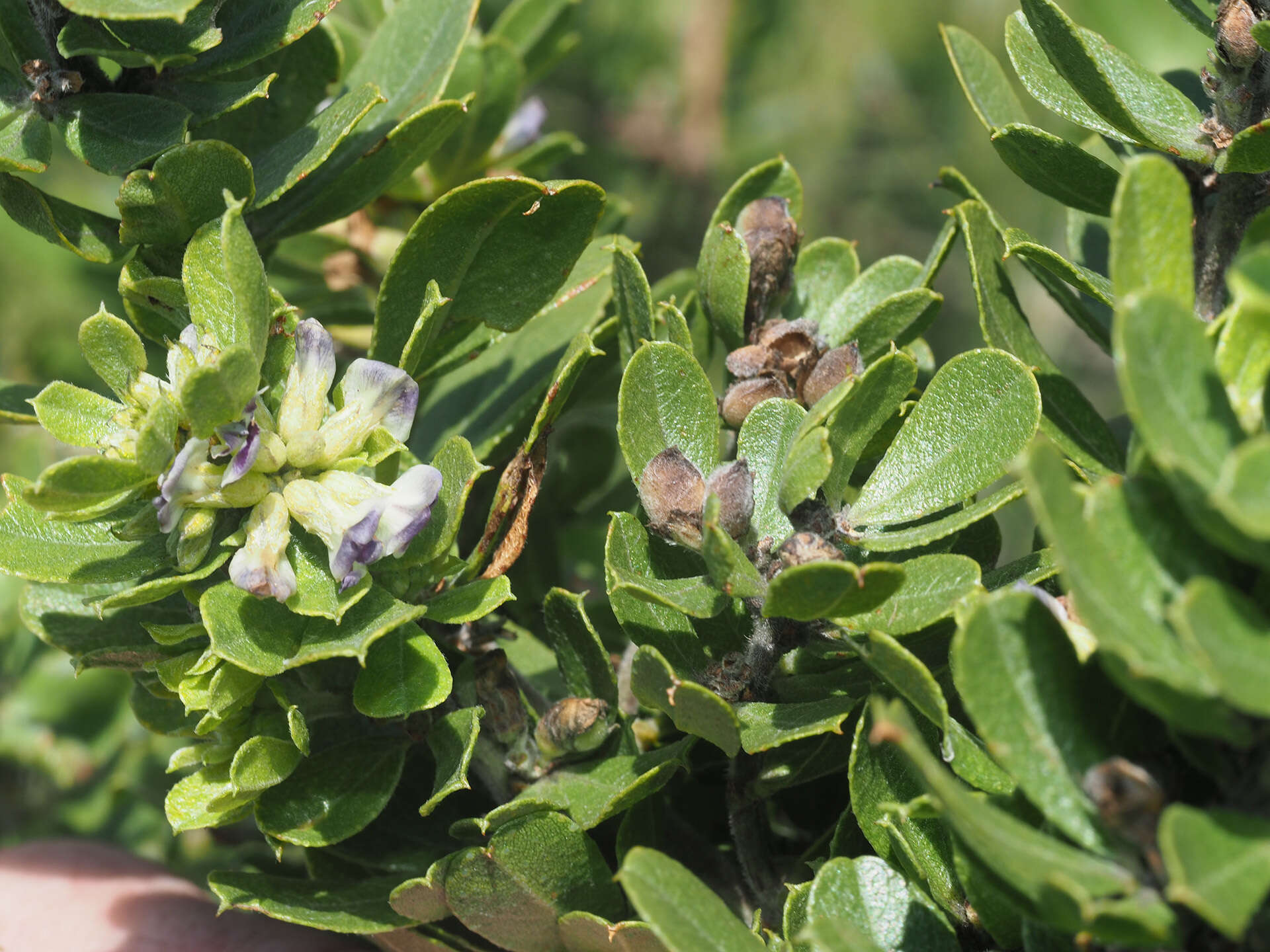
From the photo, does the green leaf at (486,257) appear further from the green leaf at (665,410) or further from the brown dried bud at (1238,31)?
the brown dried bud at (1238,31)

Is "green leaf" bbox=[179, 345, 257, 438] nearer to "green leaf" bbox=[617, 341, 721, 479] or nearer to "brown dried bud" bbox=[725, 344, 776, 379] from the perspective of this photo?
"green leaf" bbox=[617, 341, 721, 479]

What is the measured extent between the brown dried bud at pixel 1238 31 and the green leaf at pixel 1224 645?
0.63 meters

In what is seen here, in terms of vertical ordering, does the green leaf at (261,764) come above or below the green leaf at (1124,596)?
below

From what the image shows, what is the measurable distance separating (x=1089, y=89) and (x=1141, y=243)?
1.16 feet

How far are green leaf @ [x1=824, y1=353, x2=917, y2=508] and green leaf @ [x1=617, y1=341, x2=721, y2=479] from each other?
0.28 ft

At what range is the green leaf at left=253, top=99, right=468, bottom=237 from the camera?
1191mm

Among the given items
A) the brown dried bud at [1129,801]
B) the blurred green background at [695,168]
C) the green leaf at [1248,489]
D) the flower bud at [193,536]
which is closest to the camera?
the green leaf at [1248,489]

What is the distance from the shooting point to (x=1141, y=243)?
30.4 inches

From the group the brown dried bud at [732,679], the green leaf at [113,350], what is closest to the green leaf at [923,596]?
the brown dried bud at [732,679]

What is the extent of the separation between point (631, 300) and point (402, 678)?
0.42m

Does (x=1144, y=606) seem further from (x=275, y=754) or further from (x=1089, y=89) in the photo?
(x=275, y=754)

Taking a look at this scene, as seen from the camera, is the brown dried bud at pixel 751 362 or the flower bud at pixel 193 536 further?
the brown dried bud at pixel 751 362

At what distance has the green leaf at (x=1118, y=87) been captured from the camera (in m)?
1.03

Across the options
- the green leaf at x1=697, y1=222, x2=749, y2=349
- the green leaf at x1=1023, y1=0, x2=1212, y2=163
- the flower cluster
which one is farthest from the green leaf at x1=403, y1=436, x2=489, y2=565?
the green leaf at x1=1023, y1=0, x2=1212, y2=163
